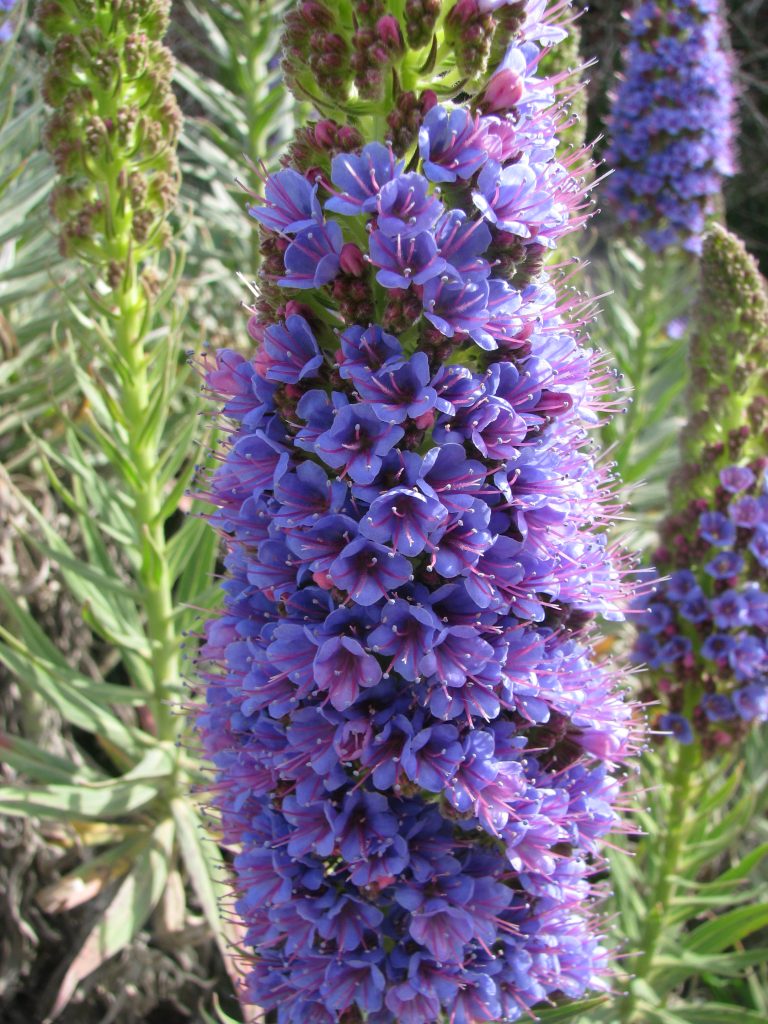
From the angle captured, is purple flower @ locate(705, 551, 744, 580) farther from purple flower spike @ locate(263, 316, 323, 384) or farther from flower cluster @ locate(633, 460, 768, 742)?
purple flower spike @ locate(263, 316, 323, 384)

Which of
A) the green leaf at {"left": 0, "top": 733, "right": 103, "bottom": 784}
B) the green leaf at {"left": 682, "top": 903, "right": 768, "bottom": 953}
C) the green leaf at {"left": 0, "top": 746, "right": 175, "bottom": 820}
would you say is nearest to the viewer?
the green leaf at {"left": 0, "top": 746, "right": 175, "bottom": 820}

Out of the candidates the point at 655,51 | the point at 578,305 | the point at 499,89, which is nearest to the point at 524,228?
the point at 499,89

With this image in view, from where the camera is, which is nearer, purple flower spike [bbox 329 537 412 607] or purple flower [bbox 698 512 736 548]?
purple flower spike [bbox 329 537 412 607]

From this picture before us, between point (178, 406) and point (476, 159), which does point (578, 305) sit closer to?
point (476, 159)

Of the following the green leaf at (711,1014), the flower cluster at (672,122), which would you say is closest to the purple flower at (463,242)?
the green leaf at (711,1014)

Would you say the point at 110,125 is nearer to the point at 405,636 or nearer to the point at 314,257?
the point at 314,257

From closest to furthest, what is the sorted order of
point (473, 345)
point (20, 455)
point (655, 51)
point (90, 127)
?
1. point (473, 345)
2. point (90, 127)
3. point (20, 455)
4. point (655, 51)

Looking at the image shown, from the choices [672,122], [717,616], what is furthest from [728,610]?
[672,122]

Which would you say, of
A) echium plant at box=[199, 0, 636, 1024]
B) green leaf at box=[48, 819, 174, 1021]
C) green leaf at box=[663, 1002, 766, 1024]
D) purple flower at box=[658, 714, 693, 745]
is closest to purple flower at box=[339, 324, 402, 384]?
Result: echium plant at box=[199, 0, 636, 1024]
